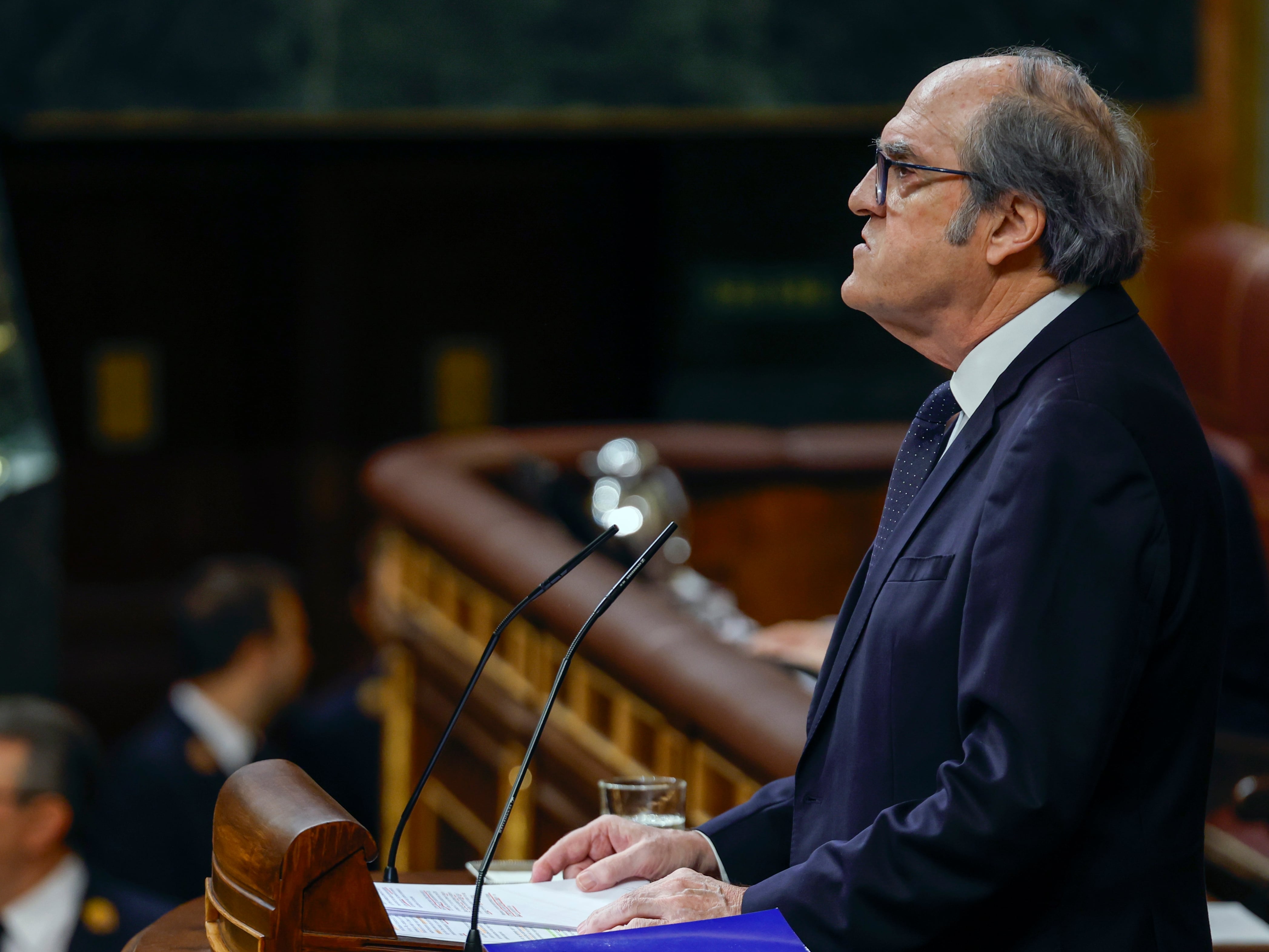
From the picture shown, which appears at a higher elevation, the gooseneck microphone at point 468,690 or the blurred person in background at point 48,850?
the gooseneck microphone at point 468,690

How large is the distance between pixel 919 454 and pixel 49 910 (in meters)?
2.84

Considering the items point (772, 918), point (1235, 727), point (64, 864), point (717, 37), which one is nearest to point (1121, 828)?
point (772, 918)

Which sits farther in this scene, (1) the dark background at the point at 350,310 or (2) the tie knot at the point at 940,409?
(1) the dark background at the point at 350,310

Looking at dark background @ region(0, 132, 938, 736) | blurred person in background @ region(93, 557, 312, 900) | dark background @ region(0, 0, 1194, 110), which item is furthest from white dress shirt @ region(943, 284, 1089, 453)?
dark background @ region(0, 132, 938, 736)

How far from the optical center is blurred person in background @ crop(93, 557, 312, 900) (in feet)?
14.5

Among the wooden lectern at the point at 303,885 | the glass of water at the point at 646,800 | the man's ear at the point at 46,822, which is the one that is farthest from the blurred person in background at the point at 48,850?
the wooden lectern at the point at 303,885

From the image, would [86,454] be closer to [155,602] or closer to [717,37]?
[155,602]

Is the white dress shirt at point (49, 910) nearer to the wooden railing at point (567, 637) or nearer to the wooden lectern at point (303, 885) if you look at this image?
the wooden railing at point (567, 637)

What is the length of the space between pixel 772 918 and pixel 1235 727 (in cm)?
156

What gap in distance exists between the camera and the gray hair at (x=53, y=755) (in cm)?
376

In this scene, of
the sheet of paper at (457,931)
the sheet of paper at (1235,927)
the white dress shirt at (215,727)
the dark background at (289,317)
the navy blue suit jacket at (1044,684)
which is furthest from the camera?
the dark background at (289,317)

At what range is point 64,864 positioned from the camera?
377 cm

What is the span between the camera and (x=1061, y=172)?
1370 millimetres

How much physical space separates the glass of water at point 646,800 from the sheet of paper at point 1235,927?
0.75 m
